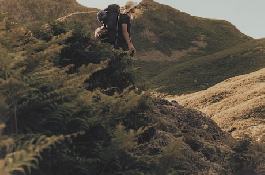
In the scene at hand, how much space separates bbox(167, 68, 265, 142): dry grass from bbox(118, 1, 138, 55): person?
7061 mm

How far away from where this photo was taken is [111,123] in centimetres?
547

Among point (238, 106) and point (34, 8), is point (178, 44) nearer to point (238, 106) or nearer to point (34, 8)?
point (34, 8)

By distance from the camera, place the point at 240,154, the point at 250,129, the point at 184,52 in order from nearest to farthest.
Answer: the point at 240,154 → the point at 250,129 → the point at 184,52

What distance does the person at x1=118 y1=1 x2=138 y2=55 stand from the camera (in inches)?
423

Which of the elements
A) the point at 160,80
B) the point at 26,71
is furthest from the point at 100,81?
the point at 160,80

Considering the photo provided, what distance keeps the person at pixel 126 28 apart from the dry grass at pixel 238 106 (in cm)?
706

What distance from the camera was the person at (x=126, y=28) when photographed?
1074 centimetres

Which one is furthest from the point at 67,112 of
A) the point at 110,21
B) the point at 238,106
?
the point at 238,106

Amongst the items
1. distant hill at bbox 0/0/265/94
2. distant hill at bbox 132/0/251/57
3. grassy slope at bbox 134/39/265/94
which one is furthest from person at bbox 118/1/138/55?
distant hill at bbox 132/0/251/57

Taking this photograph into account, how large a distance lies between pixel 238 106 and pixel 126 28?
40.9 ft

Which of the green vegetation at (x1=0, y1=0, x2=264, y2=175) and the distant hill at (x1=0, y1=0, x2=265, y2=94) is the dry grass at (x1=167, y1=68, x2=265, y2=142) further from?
the green vegetation at (x1=0, y1=0, x2=264, y2=175)

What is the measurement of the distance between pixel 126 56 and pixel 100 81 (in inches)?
41.4

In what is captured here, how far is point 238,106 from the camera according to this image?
70.3 ft

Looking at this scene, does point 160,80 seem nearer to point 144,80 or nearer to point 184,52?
point 184,52
